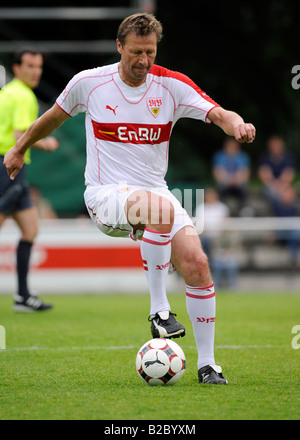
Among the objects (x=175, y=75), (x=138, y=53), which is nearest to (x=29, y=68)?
(x=175, y=75)

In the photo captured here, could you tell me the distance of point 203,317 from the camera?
5.08m

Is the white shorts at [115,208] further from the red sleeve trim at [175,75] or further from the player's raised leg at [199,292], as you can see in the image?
the red sleeve trim at [175,75]

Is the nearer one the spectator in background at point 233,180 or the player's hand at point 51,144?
the player's hand at point 51,144

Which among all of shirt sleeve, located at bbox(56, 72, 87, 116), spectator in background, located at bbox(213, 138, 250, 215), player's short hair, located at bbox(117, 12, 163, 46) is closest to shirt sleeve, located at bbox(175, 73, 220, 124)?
player's short hair, located at bbox(117, 12, 163, 46)

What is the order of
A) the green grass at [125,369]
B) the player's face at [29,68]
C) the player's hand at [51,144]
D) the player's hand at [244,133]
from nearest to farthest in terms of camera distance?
the green grass at [125,369] < the player's hand at [244,133] < the player's hand at [51,144] < the player's face at [29,68]

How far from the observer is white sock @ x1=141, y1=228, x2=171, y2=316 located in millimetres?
5043

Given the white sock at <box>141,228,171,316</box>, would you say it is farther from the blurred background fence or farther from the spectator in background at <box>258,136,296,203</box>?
the spectator in background at <box>258,136,296,203</box>

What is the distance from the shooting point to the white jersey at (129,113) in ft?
17.8

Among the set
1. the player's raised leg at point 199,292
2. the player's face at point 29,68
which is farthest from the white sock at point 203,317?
the player's face at point 29,68

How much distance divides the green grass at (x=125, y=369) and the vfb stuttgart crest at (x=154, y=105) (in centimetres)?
182

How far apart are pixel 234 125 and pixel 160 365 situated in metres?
1.57
